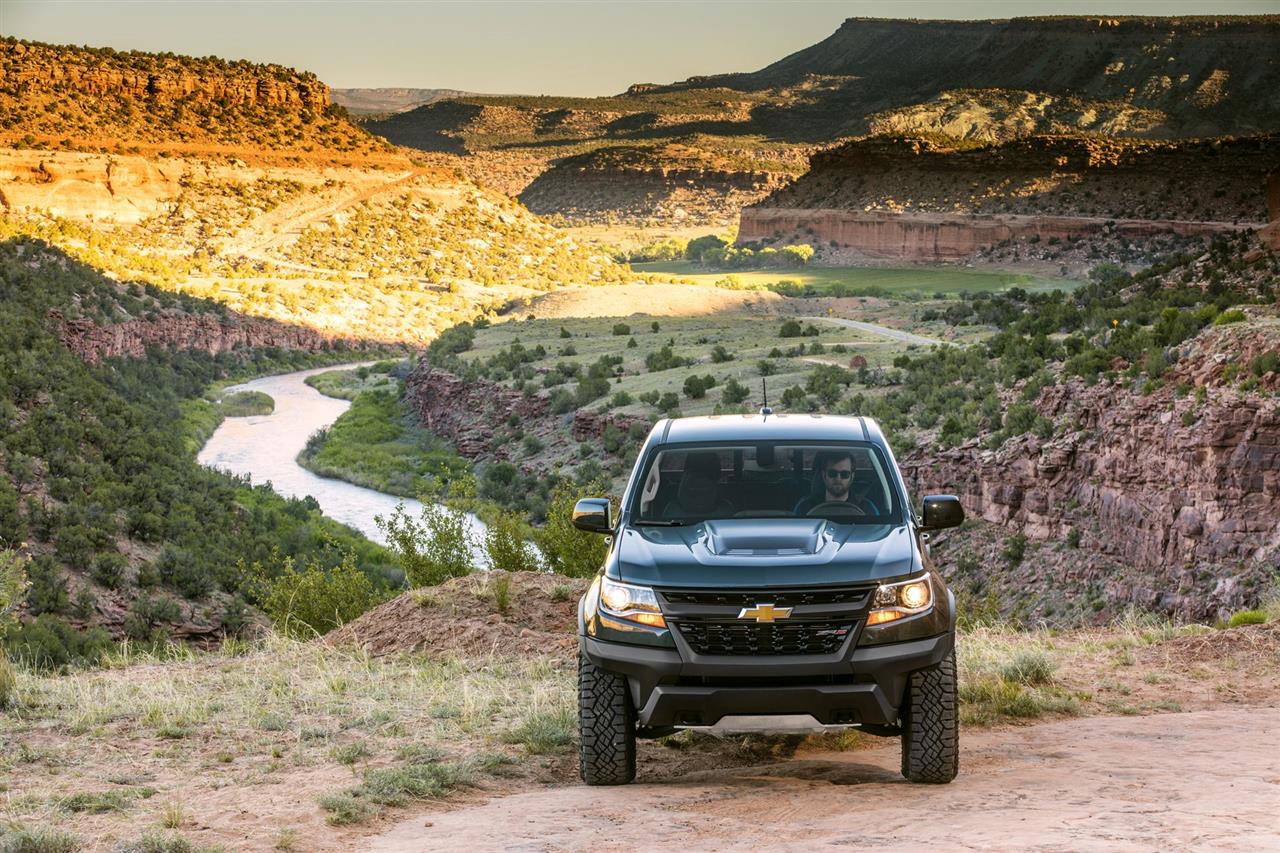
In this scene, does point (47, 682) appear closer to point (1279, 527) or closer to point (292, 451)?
point (1279, 527)

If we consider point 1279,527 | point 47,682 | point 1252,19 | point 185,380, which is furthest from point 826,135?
point 47,682

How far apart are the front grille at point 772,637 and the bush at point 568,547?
12506 mm

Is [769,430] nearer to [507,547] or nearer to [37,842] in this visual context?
[37,842]

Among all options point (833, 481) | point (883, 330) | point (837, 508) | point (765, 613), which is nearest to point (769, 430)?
point (833, 481)

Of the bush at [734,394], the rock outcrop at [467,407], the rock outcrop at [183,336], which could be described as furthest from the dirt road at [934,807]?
the rock outcrop at [183,336]

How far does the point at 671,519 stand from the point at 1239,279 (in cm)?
2699

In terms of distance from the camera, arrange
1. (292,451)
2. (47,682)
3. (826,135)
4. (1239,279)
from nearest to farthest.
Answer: (47,682) < (1239,279) < (292,451) < (826,135)

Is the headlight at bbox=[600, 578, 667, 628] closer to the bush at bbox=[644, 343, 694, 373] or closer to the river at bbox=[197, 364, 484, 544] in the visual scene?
the river at bbox=[197, 364, 484, 544]

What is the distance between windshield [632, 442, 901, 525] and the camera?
891cm

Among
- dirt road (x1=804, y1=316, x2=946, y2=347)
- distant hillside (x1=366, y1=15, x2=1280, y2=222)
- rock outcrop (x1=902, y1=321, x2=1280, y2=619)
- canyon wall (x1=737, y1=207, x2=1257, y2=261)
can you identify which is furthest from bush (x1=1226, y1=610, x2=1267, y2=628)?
distant hillside (x1=366, y1=15, x2=1280, y2=222)

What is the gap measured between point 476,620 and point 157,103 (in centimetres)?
9308

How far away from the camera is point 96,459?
3397 cm

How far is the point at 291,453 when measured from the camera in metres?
53.3

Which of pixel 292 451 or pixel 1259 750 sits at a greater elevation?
pixel 1259 750
